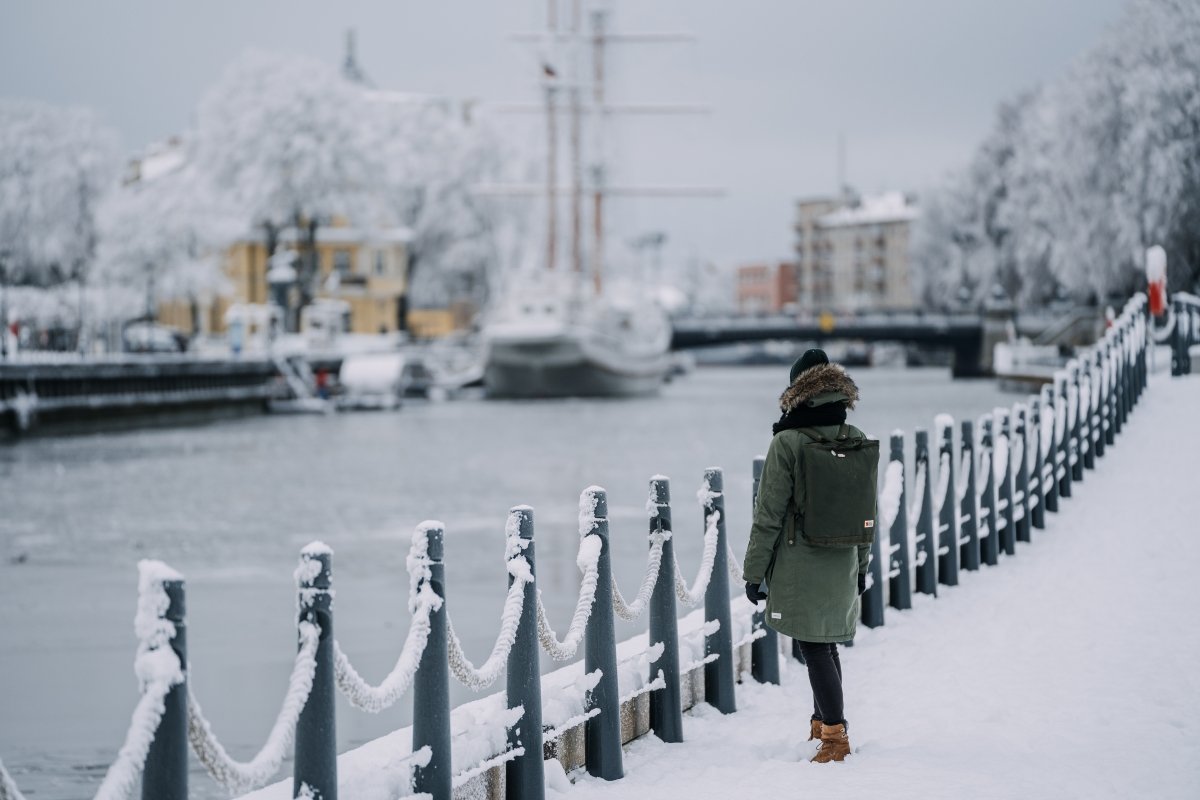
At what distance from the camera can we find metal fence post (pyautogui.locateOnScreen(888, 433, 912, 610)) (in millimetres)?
10117

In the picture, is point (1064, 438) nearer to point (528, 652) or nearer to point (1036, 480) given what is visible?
point (1036, 480)

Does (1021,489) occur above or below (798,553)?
below

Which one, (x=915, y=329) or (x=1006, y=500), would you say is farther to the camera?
(x=915, y=329)

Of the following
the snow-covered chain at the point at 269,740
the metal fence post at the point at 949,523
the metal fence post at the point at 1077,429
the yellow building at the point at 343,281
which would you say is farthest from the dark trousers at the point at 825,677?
the yellow building at the point at 343,281

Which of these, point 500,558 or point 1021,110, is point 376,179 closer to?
point 1021,110

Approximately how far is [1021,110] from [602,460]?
4825 cm

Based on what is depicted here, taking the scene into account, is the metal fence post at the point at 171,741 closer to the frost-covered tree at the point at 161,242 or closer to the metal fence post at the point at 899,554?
the metal fence post at the point at 899,554

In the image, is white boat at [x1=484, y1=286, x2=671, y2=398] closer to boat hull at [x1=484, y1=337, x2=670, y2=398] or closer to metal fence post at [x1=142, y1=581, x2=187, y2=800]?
boat hull at [x1=484, y1=337, x2=670, y2=398]

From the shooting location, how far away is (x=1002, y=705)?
7773mm

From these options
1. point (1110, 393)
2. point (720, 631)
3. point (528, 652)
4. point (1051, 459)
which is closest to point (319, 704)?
point (528, 652)

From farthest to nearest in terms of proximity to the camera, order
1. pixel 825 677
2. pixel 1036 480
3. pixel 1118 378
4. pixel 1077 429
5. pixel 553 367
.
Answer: pixel 553 367, pixel 1118 378, pixel 1077 429, pixel 1036 480, pixel 825 677

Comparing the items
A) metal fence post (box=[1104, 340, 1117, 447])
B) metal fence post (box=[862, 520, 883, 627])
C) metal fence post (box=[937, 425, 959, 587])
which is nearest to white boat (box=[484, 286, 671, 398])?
metal fence post (box=[1104, 340, 1117, 447])

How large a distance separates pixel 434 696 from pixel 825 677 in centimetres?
216

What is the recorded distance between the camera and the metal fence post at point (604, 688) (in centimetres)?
644
